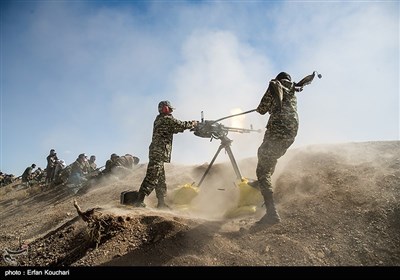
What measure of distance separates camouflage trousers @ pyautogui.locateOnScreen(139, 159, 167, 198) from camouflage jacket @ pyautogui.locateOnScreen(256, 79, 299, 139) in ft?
8.50

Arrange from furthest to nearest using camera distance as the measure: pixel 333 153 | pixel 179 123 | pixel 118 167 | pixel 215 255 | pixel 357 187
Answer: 1. pixel 118 167
2. pixel 333 153
3. pixel 179 123
4. pixel 357 187
5. pixel 215 255

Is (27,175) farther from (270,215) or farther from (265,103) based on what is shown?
(270,215)

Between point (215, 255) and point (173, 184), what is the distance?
5805 mm

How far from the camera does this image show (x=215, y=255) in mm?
4086

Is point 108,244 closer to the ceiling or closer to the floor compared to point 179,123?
closer to the floor

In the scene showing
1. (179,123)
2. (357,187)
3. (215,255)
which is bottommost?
(215,255)

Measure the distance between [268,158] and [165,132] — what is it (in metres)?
2.64

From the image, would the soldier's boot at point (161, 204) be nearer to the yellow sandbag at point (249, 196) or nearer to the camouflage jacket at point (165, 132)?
the camouflage jacket at point (165, 132)

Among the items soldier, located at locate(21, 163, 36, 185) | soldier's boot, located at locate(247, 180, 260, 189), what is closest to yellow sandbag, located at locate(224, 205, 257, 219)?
soldier's boot, located at locate(247, 180, 260, 189)

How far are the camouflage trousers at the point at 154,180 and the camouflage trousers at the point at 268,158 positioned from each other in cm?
236

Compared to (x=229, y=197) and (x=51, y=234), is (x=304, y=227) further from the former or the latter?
(x=51, y=234)

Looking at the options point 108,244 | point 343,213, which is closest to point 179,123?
point 108,244

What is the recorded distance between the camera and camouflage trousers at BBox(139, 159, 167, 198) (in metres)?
6.35

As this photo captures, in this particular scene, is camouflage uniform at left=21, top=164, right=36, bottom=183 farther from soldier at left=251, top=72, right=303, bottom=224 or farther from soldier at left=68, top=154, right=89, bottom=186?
soldier at left=251, top=72, right=303, bottom=224
